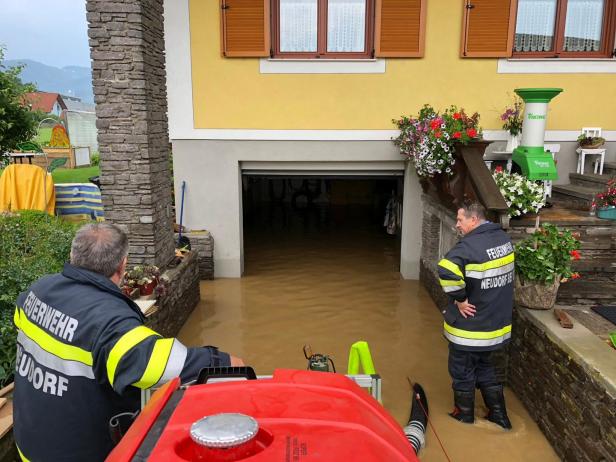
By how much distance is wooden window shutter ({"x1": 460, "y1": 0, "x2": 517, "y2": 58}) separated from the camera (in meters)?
8.27

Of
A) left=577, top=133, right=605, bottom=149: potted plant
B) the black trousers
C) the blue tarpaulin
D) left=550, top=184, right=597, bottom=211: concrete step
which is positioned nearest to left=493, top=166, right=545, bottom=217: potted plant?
left=550, top=184, right=597, bottom=211: concrete step

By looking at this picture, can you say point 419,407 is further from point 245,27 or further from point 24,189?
point 24,189

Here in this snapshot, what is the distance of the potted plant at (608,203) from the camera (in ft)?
21.5

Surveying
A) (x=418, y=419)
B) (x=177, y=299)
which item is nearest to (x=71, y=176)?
(x=177, y=299)

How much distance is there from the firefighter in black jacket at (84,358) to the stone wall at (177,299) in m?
3.29

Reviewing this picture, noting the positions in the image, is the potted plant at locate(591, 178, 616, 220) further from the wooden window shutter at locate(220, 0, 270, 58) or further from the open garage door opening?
the wooden window shutter at locate(220, 0, 270, 58)

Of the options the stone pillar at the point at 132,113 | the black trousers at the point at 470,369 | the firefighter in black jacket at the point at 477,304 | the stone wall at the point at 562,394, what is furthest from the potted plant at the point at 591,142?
the stone pillar at the point at 132,113

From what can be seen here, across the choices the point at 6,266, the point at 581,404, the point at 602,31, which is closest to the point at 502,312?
the point at 581,404

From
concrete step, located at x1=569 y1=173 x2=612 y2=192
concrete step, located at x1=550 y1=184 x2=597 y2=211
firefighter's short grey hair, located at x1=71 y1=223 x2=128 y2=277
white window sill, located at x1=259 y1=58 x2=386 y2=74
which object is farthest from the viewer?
white window sill, located at x1=259 y1=58 x2=386 y2=74

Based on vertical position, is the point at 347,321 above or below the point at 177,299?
below

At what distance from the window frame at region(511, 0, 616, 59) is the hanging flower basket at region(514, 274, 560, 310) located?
17.0ft

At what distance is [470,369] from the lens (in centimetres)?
461

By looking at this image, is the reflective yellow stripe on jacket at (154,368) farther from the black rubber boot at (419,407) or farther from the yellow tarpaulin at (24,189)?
the yellow tarpaulin at (24,189)

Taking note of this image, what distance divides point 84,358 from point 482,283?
11.0 feet
